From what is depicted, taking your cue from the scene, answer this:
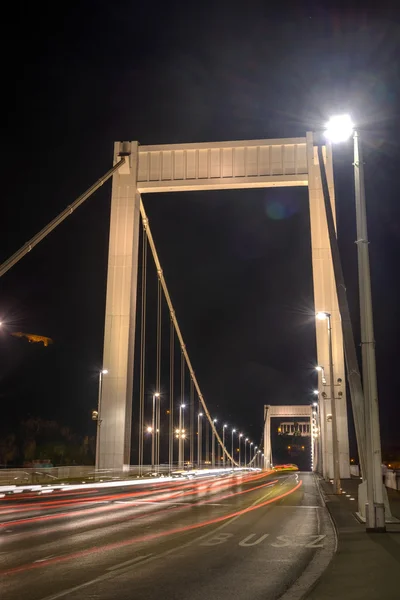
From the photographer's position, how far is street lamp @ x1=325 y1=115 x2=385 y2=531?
38.1 feet

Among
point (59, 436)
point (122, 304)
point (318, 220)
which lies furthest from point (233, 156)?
point (59, 436)

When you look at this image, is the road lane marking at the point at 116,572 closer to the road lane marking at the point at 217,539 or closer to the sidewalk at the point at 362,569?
the road lane marking at the point at 217,539

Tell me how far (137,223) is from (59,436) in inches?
2247

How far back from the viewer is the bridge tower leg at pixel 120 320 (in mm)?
36281

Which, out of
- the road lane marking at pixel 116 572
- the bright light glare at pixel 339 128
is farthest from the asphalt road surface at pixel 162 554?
the bright light glare at pixel 339 128

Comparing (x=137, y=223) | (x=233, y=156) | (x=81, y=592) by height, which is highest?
(x=233, y=156)

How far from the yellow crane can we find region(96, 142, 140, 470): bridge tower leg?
169 ft

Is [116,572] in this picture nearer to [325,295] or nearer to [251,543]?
[251,543]

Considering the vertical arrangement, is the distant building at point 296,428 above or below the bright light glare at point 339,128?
above

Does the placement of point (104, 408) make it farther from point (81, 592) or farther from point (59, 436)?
point (59, 436)

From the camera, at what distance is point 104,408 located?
120 ft

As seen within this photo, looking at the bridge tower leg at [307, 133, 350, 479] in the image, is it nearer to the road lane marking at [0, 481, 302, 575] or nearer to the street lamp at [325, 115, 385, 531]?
the road lane marking at [0, 481, 302, 575]

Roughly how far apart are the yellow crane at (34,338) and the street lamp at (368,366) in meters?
79.6

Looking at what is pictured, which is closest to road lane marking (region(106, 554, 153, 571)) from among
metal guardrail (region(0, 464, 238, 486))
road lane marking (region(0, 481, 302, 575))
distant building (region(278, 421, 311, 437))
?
road lane marking (region(0, 481, 302, 575))
